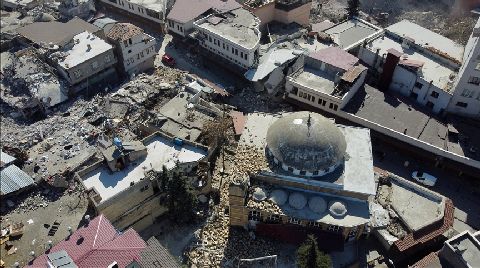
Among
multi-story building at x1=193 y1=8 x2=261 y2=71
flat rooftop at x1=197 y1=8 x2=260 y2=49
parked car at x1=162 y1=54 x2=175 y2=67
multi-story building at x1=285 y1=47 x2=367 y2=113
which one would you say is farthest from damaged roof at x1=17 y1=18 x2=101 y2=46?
multi-story building at x1=285 y1=47 x2=367 y2=113

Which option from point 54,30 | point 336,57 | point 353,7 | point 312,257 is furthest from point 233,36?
point 312,257

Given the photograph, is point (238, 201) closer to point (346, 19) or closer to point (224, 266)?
point (224, 266)

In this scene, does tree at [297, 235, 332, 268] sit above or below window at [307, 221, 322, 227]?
above

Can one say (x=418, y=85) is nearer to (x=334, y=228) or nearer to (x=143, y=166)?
(x=334, y=228)

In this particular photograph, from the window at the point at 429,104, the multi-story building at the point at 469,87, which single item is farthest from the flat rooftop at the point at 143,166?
the multi-story building at the point at 469,87

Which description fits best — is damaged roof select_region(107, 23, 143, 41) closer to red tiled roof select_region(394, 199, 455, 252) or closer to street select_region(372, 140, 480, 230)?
street select_region(372, 140, 480, 230)

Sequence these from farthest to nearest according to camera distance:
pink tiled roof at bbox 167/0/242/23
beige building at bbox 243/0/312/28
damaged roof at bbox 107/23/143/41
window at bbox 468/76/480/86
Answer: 1. beige building at bbox 243/0/312/28
2. pink tiled roof at bbox 167/0/242/23
3. damaged roof at bbox 107/23/143/41
4. window at bbox 468/76/480/86
